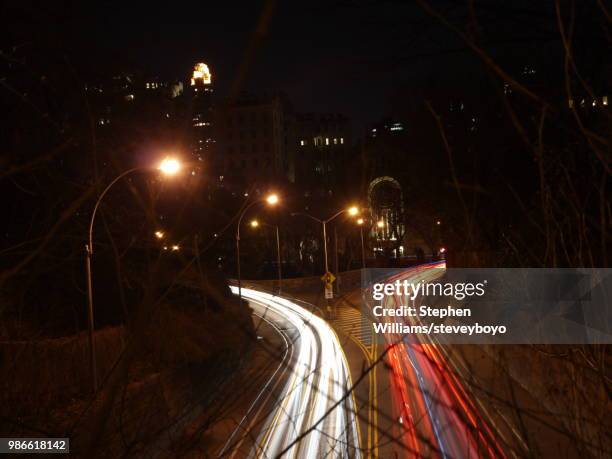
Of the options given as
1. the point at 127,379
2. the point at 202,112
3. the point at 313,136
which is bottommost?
the point at 127,379

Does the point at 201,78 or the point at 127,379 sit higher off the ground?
the point at 201,78

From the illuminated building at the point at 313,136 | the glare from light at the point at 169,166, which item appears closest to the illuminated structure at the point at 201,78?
the glare from light at the point at 169,166

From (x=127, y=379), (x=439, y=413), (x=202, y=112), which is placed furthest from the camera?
(x=439, y=413)

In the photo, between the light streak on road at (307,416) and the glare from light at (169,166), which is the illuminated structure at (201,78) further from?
the light streak on road at (307,416)

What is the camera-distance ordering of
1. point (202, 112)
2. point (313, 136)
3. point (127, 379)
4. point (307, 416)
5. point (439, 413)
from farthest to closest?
1. point (313, 136)
2. point (307, 416)
3. point (439, 413)
4. point (202, 112)
5. point (127, 379)

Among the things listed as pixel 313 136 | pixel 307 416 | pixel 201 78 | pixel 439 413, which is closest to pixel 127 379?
pixel 439 413

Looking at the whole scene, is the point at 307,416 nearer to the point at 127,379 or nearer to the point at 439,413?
the point at 439,413

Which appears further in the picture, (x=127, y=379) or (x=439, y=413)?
(x=439, y=413)

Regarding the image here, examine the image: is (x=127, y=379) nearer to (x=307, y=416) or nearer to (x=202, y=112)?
(x=202, y=112)

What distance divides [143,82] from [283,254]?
135ft

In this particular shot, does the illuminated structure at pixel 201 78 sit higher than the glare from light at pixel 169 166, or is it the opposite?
the illuminated structure at pixel 201 78

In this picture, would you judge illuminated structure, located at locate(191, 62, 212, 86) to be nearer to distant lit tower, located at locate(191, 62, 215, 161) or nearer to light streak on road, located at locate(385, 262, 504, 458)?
distant lit tower, located at locate(191, 62, 215, 161)

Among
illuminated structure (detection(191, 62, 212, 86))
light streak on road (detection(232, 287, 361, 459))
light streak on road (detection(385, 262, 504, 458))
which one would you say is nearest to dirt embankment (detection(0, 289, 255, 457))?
light streak on road (detection(232, 287, 361, 459))

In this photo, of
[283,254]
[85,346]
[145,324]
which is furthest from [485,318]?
[283,254]
